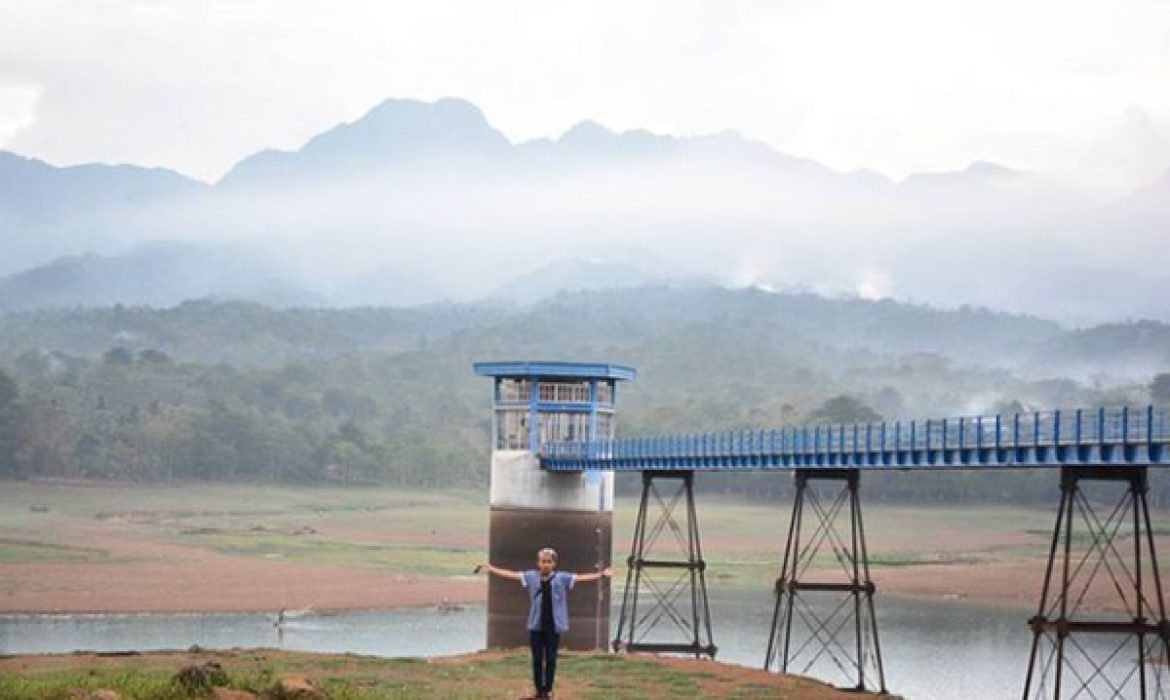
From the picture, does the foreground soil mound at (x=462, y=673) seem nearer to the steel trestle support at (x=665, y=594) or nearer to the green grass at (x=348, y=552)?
the steel trestle support at (x=665, y=594)

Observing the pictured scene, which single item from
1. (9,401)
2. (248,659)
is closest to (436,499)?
(9,401)

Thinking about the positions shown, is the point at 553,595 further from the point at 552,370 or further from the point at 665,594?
the point at 665,594

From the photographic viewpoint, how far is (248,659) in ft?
160

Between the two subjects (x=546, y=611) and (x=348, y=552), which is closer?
(x=546, y=611)

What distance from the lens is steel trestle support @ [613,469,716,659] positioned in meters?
66.0

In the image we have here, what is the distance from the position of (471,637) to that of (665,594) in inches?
459

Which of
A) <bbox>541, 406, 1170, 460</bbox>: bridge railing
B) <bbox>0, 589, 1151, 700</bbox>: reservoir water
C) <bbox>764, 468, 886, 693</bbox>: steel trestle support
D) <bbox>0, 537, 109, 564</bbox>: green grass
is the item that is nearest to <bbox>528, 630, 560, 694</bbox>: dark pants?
<bbox>541, 406, 1170, 460</bbox>: bridge railing

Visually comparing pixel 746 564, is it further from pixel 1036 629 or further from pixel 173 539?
pixel 1036 629

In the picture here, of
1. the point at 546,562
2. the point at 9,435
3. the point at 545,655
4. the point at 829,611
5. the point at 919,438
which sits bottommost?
the point at 829,611

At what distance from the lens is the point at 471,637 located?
84812 mm

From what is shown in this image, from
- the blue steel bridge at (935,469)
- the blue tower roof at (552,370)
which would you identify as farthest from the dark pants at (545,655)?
the blue tower roof at (552,370)

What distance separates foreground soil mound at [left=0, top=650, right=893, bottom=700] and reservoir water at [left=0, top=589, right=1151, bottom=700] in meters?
19.6

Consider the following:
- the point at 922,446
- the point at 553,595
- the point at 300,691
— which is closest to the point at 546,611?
the point at 553,595

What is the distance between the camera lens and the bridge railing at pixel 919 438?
138 ft
